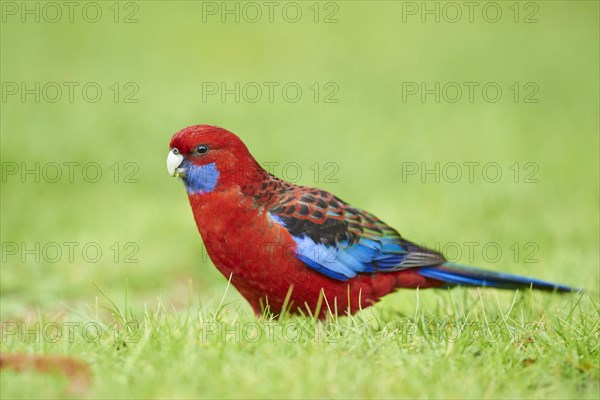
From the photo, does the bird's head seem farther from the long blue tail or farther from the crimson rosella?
the long blue tail

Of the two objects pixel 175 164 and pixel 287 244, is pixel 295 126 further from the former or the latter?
pixel 287 244

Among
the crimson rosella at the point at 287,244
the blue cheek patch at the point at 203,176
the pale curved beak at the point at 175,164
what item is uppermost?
the pale curved beak at the point at 175,164

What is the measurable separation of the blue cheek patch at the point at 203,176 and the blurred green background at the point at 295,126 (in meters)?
0.71

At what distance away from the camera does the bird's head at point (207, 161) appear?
4.31 meters

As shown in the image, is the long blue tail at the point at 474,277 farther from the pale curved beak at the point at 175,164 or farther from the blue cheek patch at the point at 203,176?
the pale curved beak at the point at 175,164

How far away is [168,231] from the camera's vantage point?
24.2ft

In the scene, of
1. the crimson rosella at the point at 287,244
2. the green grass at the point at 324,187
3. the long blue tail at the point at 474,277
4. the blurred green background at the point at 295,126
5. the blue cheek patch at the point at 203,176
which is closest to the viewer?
the green grass at the point at 324,187

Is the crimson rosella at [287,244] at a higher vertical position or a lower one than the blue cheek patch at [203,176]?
lower

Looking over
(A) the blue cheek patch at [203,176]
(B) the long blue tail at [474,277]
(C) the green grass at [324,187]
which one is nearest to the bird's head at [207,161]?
(A) the blue cheek patch at [203,176]

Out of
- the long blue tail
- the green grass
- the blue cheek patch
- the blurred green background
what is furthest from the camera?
the blurred green background

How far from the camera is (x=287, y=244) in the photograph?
418 centimetres

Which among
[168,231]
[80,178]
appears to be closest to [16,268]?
[168,231]

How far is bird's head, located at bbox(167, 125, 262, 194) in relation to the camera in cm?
431

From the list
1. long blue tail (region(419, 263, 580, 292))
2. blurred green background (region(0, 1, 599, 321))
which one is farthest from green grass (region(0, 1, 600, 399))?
long blue tail (region(419, 263, 580, 292))
